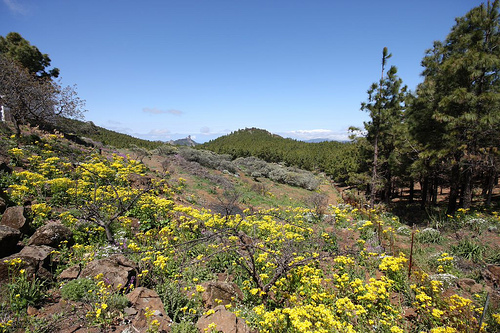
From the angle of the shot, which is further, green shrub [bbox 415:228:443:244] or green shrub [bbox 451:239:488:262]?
green shrub [bbox 415:228:443:244]

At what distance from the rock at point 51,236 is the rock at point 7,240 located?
0.46m

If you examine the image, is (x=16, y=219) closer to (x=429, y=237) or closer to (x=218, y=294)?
(x=218, y=294)

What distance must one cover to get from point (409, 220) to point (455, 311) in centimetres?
1232

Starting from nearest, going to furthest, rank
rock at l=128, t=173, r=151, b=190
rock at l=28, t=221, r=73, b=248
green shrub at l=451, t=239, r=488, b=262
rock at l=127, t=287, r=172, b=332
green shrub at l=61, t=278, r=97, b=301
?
rock at l=127, t=287, r=172, b=332, green shrub at l=61, t=278, r=97, b=301, rock at l=28, t=221, r=73, b=248, green shrub at l=451, t=239, r=488, b=262, rock at l=128, t=173, r=151, b=190

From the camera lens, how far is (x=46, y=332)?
3348mm

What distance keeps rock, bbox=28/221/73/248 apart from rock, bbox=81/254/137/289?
1.69 m

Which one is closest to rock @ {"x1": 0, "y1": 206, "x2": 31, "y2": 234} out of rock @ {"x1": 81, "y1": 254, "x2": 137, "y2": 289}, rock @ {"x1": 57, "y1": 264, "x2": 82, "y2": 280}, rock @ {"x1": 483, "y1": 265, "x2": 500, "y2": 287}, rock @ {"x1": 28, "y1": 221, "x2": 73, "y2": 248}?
rock @ {"x1": 28, "y1": 221, "x2": 73, "y2": 248}

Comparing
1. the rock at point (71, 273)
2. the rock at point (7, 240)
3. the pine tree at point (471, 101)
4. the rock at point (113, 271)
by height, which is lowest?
the rock at point (71, 273)

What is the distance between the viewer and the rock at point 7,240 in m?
4.59

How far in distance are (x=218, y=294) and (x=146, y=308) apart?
58.2 inches

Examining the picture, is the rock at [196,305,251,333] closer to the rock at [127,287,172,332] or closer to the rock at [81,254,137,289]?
the rock at [127,287,172,332]

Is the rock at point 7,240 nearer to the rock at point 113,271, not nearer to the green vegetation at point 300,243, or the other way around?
the green vegetation at point 300,243

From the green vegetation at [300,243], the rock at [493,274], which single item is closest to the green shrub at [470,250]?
the green vegetation at [300,243]

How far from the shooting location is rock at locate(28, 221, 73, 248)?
5.39 meters
